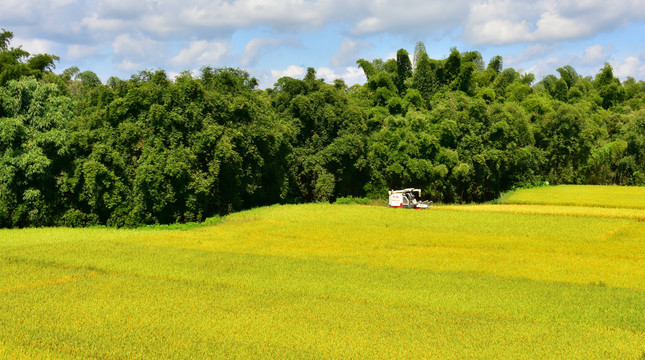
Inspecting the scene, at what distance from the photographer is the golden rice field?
29.5 feet

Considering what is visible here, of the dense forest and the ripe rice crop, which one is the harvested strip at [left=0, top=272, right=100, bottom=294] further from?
the ripe rice crop

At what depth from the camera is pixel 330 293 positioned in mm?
12406

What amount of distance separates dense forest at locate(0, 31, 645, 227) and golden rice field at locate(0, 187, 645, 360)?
3475mm

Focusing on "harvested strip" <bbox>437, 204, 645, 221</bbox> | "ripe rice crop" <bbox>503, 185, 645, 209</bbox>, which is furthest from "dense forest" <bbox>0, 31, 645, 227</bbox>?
"harvested strip" <bbox>437, 204, 645, 221</bbox>

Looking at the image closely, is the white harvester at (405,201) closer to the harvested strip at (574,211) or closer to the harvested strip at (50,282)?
the harvested strip at (574,211)

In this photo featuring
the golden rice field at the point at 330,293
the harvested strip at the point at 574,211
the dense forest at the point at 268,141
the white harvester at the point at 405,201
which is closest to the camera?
the golden rice field at the point at 330,293

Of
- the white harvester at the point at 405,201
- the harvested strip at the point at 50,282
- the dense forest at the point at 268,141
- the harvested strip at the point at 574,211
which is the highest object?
the dense forest at the point at 268,141

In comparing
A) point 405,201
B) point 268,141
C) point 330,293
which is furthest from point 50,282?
point 405,201

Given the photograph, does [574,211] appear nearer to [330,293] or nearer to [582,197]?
[582,197]

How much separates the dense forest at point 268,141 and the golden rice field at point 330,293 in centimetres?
347

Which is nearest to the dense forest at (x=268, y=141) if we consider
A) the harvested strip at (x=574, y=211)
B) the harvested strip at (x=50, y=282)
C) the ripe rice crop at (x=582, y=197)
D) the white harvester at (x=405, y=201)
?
the ripe rice crop at (x=582, y=197)

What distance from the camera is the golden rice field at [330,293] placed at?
8.98 m

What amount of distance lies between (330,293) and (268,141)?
18.1 m

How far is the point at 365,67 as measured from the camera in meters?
48.3
